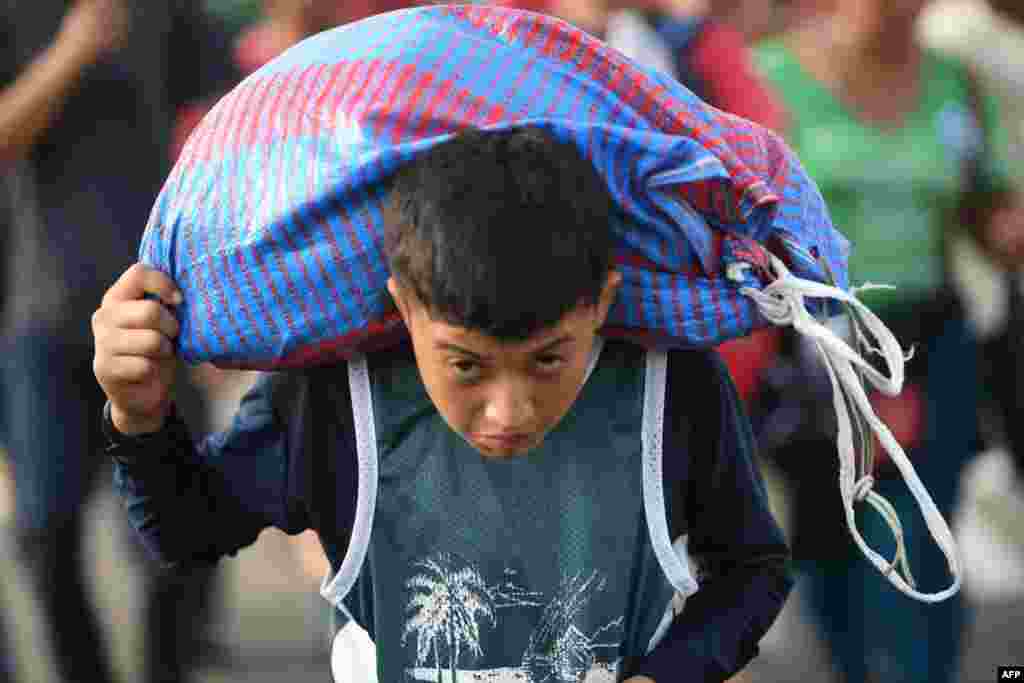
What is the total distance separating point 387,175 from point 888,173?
2.49 meters

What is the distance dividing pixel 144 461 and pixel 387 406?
298 millimetres

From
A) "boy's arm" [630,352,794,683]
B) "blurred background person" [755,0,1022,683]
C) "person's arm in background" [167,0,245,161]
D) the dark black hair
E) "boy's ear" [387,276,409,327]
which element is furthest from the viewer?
"person's arm in background" [167,0,245,161]

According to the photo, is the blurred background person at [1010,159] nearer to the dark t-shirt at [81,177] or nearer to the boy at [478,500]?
the dark t-shirt at [81,177]

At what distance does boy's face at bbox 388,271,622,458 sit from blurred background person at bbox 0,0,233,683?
8.60 ft

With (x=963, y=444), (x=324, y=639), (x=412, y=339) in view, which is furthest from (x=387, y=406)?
(x=324, y=639)

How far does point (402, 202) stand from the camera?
7.16 feet

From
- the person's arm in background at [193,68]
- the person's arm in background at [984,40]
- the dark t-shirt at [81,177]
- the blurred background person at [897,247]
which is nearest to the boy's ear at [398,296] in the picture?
the blurred background person at [897,247]

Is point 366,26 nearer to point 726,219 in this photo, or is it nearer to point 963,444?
point 726,219

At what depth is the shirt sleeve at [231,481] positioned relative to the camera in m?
2.38

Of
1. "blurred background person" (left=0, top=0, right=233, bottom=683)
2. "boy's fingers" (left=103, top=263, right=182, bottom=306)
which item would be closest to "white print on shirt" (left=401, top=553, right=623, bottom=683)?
"boy's fingers" (left=103, top=263, right=182, bottom=306)

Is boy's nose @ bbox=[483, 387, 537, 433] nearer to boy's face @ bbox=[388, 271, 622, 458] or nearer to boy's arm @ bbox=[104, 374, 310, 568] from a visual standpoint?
boy's face @ bbox=[388, 271, 622, 458]

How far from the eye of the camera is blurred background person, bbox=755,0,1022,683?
14.8 ft

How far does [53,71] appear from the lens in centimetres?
469

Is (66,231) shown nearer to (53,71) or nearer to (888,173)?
(53,71)
